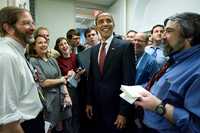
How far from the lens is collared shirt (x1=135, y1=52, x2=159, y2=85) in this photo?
8.15ft

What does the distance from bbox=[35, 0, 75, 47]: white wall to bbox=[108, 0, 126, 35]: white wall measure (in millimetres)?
1085

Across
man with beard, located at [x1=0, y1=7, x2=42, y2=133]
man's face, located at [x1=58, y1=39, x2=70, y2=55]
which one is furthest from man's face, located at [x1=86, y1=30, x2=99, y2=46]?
man with beard, located at [x1=0, y1=7, x2=42, y2=133]

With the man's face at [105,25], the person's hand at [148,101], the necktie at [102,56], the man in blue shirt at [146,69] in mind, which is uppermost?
the man's face at [105,25]

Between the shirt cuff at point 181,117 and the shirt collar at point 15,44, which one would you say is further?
the shirt collar at point 15,44

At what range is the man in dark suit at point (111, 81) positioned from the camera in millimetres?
2295

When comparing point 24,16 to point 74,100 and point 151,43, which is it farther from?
point 151,43

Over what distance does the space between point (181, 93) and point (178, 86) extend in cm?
4

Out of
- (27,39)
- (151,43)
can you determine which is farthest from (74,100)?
(27,39)

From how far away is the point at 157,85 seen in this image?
1649 mm

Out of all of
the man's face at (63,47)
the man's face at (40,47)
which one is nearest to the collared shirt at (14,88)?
the man's face at (40,47)

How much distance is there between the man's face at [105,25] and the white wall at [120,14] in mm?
3718

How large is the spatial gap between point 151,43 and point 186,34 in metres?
1.72

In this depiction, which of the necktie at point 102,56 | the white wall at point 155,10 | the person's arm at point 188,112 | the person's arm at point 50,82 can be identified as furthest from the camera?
the white wall at point 155,10

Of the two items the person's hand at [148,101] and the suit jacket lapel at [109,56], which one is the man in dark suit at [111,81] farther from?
the person's hand at [148,101]
